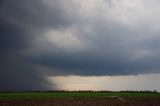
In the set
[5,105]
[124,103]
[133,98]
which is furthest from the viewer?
[133,98]

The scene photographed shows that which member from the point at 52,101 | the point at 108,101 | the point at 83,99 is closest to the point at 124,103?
the point at 108,101

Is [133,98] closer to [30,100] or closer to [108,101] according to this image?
[108,101]

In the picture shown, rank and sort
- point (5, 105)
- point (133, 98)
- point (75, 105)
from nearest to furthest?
point (5, 105)
point (75, 105)
point (133, 98)

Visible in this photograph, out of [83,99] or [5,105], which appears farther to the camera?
[83,99]

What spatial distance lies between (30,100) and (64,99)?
9.25 m

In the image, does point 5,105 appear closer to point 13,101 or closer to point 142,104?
point 13,101

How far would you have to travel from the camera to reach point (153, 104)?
98.5 m

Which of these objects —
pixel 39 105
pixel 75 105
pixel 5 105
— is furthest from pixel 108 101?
pixel 5 105

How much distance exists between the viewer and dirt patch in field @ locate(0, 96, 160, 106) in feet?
291

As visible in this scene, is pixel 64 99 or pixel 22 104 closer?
pixel 22 104

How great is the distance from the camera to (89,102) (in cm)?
9438

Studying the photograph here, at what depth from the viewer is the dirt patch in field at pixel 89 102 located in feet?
291

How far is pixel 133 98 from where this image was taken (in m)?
104

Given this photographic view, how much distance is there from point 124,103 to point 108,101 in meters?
4.16
